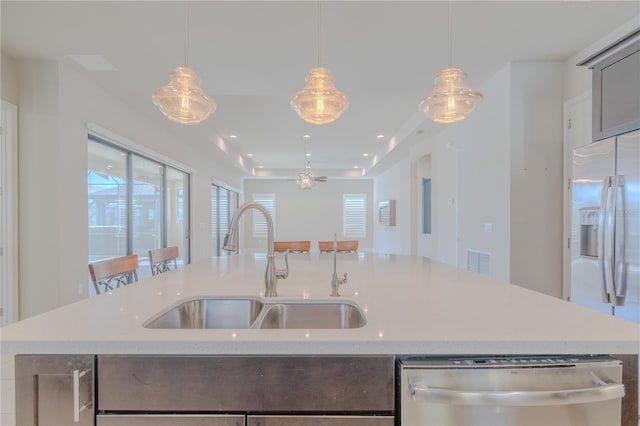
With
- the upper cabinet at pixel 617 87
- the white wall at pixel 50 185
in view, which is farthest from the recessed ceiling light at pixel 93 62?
the upper cabinet at pixel 617 87

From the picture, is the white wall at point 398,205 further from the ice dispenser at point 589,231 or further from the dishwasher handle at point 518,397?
the dishwasher handle at point 518,397

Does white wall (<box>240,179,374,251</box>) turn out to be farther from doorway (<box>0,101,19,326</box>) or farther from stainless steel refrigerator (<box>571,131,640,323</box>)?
stainless steel refrigerator (<box>571,131,640,323</box>)

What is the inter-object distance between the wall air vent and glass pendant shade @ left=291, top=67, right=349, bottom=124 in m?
2.61

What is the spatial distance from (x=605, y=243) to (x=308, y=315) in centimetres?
209

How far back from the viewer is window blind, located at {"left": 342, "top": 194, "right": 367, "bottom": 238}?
1101 centimetres

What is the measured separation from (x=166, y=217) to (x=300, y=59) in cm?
396

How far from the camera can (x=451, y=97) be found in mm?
1811

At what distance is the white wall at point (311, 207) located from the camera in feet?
36.1

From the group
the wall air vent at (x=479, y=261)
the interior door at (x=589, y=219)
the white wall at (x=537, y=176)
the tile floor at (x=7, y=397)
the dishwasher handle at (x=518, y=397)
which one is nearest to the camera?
the dishwasher handle at (x=518, y=397)

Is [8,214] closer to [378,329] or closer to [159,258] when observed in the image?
[159,258]

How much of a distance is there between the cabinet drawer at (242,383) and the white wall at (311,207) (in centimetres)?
1009

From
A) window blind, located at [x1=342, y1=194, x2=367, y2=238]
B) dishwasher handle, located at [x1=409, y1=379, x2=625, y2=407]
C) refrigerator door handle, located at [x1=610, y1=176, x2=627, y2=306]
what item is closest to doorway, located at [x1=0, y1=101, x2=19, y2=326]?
dishwasher handle, located at [x1=409, y1=379, x2=625, y2=407]

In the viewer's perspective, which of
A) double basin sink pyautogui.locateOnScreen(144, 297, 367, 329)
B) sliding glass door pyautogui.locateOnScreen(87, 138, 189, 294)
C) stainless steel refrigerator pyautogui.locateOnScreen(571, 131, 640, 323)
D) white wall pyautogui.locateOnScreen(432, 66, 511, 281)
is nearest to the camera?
double basin sink pyautogui.locateOnScreen(144, 297, 367, 329)

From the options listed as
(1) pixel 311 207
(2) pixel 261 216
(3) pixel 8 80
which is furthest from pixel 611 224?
(2) pixel 261 216
